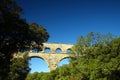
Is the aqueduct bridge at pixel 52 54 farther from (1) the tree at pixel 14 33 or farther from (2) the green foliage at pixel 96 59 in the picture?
(1) the tree at pixel 14 33

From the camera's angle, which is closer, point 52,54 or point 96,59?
point 96,59

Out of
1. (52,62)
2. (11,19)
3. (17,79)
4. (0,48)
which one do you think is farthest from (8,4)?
(52,62)

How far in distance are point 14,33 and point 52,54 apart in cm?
5844

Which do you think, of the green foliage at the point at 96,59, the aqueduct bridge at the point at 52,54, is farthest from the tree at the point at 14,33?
the aqueduct bridge at the point at 52,54

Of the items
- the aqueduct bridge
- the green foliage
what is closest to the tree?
the green foliage

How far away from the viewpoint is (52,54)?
265 feet

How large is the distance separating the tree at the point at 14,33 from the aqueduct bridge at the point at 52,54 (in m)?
52.3

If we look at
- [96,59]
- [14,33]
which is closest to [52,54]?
[96,59]

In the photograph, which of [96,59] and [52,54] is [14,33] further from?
[52,54]

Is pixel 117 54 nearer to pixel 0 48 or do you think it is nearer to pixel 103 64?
pixel 103 64

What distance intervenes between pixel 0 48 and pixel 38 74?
5961 centimetres

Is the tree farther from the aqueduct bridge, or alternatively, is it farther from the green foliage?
the aqueduct bridge

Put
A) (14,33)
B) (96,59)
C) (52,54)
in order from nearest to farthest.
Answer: (14,33)
(96,59)
(52,54)

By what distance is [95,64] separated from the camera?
42.5m
